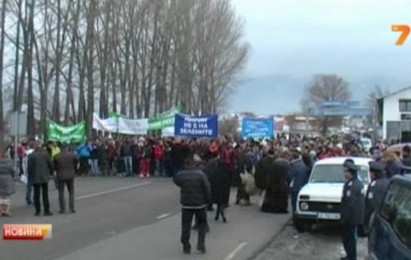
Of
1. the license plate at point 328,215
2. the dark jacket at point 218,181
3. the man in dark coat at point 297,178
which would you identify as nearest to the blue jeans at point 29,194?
the dark jacket at point 218,181

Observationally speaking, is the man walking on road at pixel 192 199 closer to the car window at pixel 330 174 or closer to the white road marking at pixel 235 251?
the white road marking at pixel 235 251

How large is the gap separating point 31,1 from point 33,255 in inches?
1312

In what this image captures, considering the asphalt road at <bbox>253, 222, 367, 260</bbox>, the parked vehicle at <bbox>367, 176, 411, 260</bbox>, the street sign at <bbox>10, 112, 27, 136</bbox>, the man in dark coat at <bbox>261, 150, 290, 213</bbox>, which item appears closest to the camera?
the parked vehicle at <bbox>367, 176, 411, 260</bbox>

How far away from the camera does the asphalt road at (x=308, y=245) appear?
14148 mm

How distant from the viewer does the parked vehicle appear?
7.30m

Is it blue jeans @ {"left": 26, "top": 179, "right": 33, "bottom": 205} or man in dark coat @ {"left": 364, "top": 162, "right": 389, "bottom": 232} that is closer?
man in dark coat @ {"left": 364, "top": 162, "right": 389, "bottom": 232}

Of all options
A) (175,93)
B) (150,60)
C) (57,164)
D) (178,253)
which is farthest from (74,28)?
(178,253)

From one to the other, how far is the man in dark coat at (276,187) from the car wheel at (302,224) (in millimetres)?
3175

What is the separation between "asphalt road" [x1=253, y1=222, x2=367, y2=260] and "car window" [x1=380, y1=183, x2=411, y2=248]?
5.10 metres

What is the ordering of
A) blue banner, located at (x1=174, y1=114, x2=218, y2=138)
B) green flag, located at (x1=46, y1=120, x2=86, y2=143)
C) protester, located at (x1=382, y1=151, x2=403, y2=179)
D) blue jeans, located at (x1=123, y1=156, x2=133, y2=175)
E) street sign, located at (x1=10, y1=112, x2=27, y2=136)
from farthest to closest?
blue jeans, located at (x1=123, y1=156, x2=133, y2=175)
green flag, located at (x1=46, y1=120, x2=86, y2=143)
blue banner, located at (x1=174, y1=114, x2=218, y2=138)
street sign, located at (x1=10, y1=112, x2=27, y2=136)
protester, located at (x1=382, y1=151, x2=403, y2=179)

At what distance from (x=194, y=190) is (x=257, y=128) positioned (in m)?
26.6

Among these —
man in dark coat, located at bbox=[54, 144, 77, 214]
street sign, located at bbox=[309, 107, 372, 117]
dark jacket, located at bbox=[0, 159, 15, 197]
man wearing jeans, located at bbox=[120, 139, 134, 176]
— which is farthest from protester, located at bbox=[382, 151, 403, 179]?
street sign, located at bbox=[309, 107, 372, 117]

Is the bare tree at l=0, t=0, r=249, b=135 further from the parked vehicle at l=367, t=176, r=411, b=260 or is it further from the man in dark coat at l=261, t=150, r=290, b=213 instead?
the parked vehicle at l=367, t=176, r=411, b=260

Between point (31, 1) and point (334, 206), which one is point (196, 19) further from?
point (334, 206)
